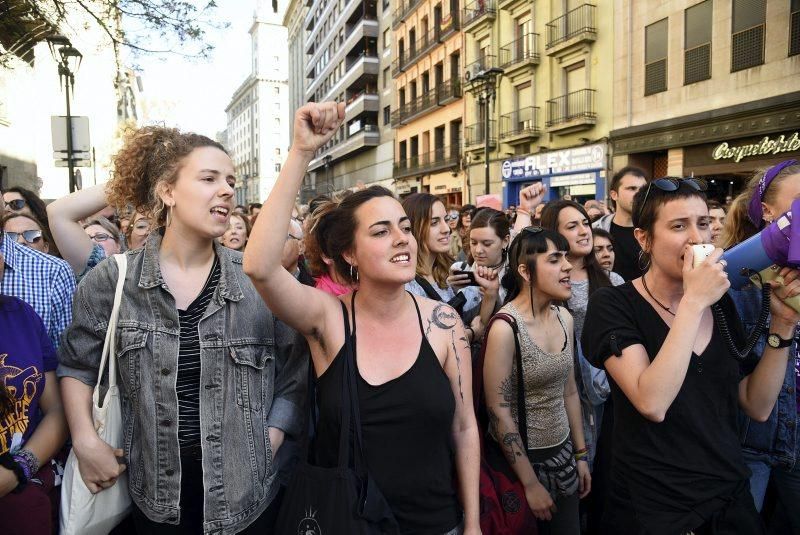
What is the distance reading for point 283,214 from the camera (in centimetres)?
183

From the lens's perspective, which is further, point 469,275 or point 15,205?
point 469,275

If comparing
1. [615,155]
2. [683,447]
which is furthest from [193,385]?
[615,155]

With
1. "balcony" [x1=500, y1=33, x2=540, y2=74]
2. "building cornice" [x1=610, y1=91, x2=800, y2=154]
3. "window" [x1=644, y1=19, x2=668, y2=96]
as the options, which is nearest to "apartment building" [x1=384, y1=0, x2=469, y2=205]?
"balcony" [x1=500, y1=33, x2=540, y2=74]

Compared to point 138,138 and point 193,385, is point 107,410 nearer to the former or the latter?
point 193,385

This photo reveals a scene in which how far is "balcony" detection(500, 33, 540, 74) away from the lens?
69.2 feet

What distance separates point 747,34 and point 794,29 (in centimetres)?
126

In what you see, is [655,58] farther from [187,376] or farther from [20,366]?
[20,366]

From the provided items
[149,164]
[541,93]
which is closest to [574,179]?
[541,93]

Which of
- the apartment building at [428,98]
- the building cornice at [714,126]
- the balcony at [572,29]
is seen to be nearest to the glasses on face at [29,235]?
the building cornice at [714,126]

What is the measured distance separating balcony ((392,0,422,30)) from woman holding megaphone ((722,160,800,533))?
31.9 m

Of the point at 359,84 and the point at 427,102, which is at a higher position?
the point at 359,84

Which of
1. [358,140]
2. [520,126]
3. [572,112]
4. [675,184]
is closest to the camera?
[675,184]

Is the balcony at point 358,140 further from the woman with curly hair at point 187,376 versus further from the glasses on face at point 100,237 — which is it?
the woman with curly hair at point 187,376

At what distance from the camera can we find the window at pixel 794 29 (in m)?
12.2
